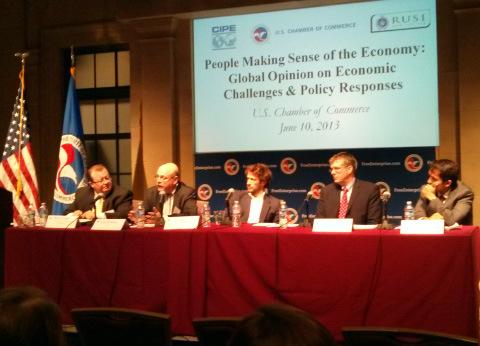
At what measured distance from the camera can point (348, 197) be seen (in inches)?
178

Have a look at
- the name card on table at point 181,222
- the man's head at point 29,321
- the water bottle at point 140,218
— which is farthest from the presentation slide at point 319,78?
the man's head at point 29,321

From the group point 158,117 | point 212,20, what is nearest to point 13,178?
point 158,117

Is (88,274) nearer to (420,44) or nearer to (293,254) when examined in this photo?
(293,254)

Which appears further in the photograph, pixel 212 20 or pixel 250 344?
pixel 212 20

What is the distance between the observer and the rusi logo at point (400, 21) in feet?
18.5

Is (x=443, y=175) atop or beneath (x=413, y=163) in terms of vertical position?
beneath

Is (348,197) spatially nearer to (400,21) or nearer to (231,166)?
(400,21)

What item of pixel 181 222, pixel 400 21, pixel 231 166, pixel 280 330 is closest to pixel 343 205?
pixel 181 222

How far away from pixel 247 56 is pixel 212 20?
50 centimetres

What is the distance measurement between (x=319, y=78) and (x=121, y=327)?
4223 mm

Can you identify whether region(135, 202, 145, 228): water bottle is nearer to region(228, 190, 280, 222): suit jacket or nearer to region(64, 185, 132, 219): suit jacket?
region(64, 185, 132, 219): suit jacket

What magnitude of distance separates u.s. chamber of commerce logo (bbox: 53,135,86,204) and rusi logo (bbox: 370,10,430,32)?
9.57ft

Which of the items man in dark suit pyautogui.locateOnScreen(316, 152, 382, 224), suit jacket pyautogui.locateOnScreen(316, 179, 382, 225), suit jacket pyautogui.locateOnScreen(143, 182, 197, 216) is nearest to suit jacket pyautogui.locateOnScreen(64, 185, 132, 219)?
suit jacket pyautogui.locateOnScreen(143, 182, 197, 216)

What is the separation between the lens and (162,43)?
22.1ft
